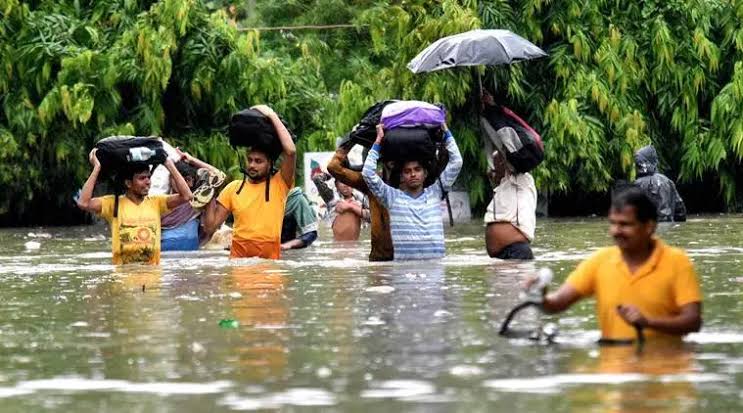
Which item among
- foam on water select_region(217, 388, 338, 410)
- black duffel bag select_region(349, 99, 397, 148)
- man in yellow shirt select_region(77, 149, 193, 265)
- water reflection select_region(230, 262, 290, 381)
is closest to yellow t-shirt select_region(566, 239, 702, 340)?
water reflection select_region(230, 262, 290, 381)

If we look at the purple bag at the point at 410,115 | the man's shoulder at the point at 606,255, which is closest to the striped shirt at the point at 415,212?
the purple bag at the point at 410,115

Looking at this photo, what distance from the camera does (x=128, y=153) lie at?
54.2 feet

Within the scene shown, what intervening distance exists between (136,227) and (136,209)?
8.6 inches

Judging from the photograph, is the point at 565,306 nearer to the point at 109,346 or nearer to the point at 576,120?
the point at 109,346

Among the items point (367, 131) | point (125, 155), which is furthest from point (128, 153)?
point (367, 131)

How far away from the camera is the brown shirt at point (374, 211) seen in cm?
1680

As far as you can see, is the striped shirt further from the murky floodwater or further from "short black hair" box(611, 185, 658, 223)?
"short black hair" box(611, 185, 658, 223)

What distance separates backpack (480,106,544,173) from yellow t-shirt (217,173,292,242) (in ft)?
5.93

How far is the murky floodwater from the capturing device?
8.44 m

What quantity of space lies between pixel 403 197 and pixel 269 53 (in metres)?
22.0

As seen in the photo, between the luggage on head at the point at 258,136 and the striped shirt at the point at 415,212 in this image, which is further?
the luggage on head at the point at 258,136

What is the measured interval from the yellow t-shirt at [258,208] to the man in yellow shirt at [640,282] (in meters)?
7.50

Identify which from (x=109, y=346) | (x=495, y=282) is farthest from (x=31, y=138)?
(x=109, y=346)

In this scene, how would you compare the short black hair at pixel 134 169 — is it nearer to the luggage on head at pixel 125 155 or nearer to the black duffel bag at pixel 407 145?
the luggage on head at pixel 125 155
